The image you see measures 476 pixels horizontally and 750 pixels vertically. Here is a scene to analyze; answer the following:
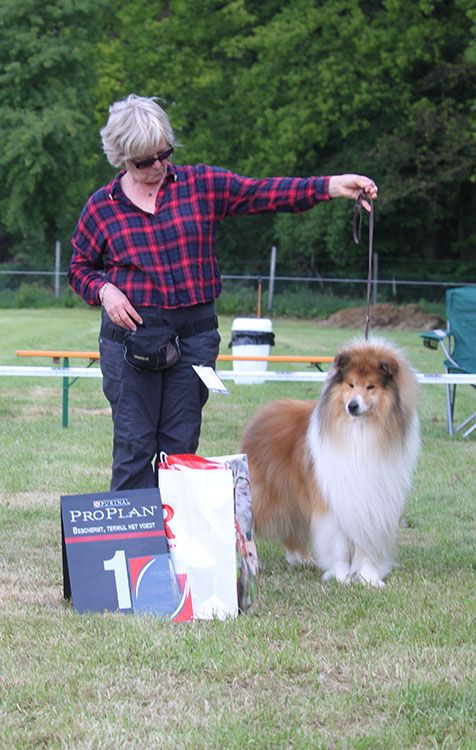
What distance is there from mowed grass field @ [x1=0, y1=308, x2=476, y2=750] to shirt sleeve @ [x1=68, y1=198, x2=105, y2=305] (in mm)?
1240

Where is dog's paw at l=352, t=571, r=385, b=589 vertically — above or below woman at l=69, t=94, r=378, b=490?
below

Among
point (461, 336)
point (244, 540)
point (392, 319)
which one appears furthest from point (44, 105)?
point (244, 540)

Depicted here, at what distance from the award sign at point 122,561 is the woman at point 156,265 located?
12.9 inches

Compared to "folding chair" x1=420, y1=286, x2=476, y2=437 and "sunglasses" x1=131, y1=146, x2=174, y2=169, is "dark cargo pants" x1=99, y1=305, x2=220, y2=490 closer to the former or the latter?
"sunglasses" x1=131, y1=146, x2=174, y2=169

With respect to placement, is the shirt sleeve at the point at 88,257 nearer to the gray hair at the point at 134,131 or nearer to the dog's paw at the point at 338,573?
the gray hair at the point at 134,131

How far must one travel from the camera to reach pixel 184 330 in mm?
4340

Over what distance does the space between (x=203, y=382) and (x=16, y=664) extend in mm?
1353

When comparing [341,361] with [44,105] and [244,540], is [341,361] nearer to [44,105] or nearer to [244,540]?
[244,540]

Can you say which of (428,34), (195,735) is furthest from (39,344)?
(428,34)

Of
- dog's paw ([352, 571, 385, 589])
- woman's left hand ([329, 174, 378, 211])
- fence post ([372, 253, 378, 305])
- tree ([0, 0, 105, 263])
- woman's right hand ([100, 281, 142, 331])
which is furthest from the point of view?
tree ([0, 0, 105, 263])

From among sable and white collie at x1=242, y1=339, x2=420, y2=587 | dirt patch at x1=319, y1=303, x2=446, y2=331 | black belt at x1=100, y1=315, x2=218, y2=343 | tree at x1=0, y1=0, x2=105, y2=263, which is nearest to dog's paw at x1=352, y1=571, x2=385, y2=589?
sable and white collie at x1=242, y1=339, x2=420, y2=587

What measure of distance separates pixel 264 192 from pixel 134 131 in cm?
64

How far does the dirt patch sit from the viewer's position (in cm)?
2328

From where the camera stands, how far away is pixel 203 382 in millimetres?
4375
